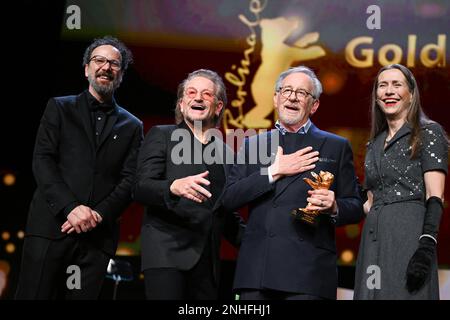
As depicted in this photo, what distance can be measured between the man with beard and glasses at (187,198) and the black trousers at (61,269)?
35 centimetres

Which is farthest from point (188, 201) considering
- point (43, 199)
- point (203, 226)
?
point (43, 199)

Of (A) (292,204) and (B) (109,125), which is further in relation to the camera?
(B) (109,125)

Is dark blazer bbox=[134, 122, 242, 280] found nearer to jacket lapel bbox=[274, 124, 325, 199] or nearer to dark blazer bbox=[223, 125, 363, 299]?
dark blazer bbox=[223, 125, 363, 299]

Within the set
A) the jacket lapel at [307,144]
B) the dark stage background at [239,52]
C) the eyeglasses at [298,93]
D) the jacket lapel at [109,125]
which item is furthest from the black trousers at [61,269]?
the dark stage background at [239,52]

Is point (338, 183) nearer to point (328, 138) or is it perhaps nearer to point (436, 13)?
point (328, 138)

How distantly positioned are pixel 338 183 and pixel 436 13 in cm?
258

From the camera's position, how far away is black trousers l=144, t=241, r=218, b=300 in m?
2.76

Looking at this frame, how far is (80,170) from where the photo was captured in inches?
125

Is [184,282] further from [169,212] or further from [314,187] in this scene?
[314,187]

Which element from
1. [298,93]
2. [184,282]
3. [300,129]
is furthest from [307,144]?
[184,282]

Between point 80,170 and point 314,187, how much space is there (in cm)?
112

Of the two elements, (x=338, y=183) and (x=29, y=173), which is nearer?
(x=338, y=183)

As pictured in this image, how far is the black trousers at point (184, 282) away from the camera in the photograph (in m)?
2.76

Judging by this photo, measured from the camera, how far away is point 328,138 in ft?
9.29
